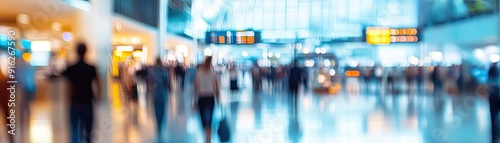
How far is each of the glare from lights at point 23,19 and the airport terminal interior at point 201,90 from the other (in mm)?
58

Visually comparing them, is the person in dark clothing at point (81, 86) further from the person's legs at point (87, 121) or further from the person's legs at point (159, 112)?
the person's legs at point (159, 112)

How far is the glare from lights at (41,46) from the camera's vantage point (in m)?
19.8

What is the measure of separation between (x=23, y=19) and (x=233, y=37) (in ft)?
50.9

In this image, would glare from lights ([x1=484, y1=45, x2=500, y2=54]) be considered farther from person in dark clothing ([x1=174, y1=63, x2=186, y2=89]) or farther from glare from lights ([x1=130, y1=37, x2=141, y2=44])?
glare from lights ([x1=130, y1=37, x2=141, y2=44])

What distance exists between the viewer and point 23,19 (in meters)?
20.7

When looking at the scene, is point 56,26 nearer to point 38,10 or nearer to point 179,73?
point 38,10

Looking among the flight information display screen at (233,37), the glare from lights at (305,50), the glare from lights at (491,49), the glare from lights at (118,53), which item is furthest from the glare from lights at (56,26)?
the glare from lights at (491,49)

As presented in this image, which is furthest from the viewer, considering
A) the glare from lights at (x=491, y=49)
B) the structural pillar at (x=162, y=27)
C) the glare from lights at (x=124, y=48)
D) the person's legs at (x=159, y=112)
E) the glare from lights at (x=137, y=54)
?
the structural pillar at (x=162, y=27)

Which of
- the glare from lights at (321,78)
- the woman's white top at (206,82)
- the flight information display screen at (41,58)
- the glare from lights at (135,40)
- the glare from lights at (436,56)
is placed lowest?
the glare from lights at (321,78)

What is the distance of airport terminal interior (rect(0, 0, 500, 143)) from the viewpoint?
8.45 meters

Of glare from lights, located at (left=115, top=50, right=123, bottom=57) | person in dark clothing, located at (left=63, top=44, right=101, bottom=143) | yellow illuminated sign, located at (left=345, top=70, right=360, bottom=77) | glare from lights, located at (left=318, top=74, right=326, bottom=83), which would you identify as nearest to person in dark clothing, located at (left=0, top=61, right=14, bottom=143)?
person in dark clothing, located at (left=63, top=44, right=101, bottom=143)

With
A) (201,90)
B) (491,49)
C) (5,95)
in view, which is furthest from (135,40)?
(5,95)

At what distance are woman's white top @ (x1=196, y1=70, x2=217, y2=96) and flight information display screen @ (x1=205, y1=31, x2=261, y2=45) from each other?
26186 millimetres

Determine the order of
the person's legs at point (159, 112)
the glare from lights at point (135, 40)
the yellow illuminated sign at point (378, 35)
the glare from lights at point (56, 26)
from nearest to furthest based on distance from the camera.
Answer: the person's legs at point (159, 112)
the glare from lights at point (56, 26)
the yellow illuminated sign at point (378, 35)
the glare from lights at point (135, 40)
